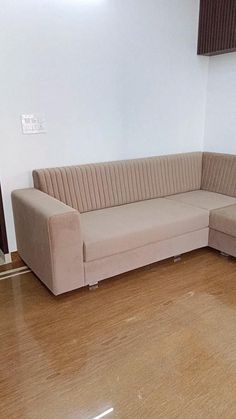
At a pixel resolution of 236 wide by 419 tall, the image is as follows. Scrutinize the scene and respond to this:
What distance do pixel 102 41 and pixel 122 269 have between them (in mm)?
1939

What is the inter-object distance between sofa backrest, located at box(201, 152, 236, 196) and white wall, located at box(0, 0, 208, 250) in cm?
41

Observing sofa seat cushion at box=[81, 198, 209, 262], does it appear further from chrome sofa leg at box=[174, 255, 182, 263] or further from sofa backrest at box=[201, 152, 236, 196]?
sofa backrest at box=[201, 152, 236, 196]

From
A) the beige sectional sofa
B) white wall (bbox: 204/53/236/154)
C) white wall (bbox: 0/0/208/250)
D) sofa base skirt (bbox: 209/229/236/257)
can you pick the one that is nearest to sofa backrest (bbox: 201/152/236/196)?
the beige sectional sofa

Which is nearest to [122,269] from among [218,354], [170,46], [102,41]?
[218,354]

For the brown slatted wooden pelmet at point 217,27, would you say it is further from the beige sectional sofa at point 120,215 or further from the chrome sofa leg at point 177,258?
the chrome sofa leg at point 177,258

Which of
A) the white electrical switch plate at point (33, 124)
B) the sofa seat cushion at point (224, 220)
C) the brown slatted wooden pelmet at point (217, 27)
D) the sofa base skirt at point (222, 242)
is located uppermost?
the brown slatted wooden pelmet at point (217, 27)

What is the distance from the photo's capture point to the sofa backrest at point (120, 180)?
2566 mm

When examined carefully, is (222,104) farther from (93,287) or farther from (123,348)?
(123,348)

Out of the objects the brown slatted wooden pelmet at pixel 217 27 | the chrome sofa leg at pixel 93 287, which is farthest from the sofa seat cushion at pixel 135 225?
the brown slatted wooden pelmet at pixel 217 27

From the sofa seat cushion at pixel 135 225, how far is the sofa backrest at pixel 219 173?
0.63 metres

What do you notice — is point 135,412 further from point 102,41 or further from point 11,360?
point 102,41

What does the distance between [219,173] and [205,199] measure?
1.34 ft

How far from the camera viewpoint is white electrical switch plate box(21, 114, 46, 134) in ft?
8.20

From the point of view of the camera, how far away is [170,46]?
3.14m
